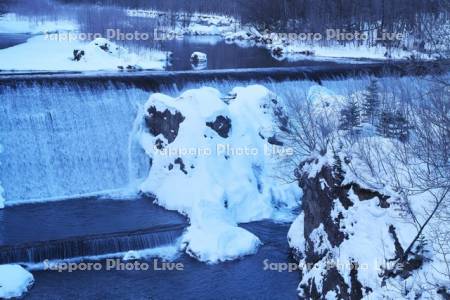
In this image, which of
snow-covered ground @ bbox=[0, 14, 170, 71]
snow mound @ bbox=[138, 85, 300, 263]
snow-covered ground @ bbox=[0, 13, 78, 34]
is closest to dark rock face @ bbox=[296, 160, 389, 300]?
snow mound @ bbox=[138, 85, 300, 263]

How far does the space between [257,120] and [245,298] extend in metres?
8.68

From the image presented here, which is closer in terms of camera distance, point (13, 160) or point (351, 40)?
point (13, 160)

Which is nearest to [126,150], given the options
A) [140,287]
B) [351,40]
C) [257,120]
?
[257,120]

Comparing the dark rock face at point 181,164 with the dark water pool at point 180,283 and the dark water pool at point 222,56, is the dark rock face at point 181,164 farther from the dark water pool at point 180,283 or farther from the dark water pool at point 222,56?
the dark water pool at point 222,56

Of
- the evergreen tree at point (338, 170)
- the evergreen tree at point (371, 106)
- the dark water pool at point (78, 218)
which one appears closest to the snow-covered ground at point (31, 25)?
the dark water pool at point (78, 218)

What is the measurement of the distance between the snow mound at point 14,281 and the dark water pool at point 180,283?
0.21 metres

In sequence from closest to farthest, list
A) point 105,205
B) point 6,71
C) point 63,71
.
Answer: point 105,205
point 6,71
point 63,71

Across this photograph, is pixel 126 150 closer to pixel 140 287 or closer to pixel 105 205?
pixel 105 205

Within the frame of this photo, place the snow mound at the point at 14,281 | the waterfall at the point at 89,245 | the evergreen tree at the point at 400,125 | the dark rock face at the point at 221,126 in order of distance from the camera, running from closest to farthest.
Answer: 1. the snow mound at the point at 14,281
2. the waterfall at the point at 89,245
3. the evergreen tree at the point at 400,125
4. the dark rock face at the point at 221,126

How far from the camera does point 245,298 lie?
13.0m

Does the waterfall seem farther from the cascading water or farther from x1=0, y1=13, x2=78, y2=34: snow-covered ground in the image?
x1=0, y1=13, x2=78, y2=34: snow-covered ground

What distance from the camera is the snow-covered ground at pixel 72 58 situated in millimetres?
27930

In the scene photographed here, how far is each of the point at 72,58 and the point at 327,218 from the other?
67.2 feet

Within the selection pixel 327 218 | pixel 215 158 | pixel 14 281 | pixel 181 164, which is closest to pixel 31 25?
pixel 181 164
